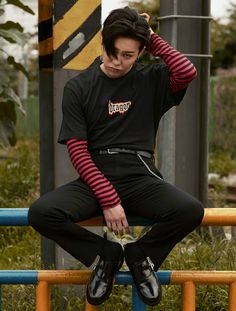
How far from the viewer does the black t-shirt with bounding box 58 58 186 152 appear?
10.7 ft

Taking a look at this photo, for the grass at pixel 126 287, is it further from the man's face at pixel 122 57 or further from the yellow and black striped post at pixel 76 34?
the man's face at pixel 122 57

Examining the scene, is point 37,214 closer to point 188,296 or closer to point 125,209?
point 125,209

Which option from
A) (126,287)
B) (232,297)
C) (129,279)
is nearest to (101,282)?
(129,279)

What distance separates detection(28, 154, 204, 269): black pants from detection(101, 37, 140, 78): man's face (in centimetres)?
33

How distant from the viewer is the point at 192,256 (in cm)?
475

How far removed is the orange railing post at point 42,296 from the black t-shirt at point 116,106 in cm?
54

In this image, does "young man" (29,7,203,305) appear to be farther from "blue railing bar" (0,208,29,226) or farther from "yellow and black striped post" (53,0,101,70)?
"yellow and black striped post" (53,0,101,70)

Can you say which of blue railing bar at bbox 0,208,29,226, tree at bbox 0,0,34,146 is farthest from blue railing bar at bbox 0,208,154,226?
tree at bbox 0,0,34,146

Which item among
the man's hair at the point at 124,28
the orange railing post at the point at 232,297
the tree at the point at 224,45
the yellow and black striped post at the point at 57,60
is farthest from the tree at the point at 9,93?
the tree at the point at 224,45

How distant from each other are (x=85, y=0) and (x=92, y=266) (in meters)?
1.41

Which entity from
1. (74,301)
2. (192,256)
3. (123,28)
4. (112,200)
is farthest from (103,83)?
(192,256)

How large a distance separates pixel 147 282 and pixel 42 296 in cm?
40

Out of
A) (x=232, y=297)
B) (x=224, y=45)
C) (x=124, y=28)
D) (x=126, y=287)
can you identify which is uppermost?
(x=224, y=45)

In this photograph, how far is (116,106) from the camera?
10.8 feet
